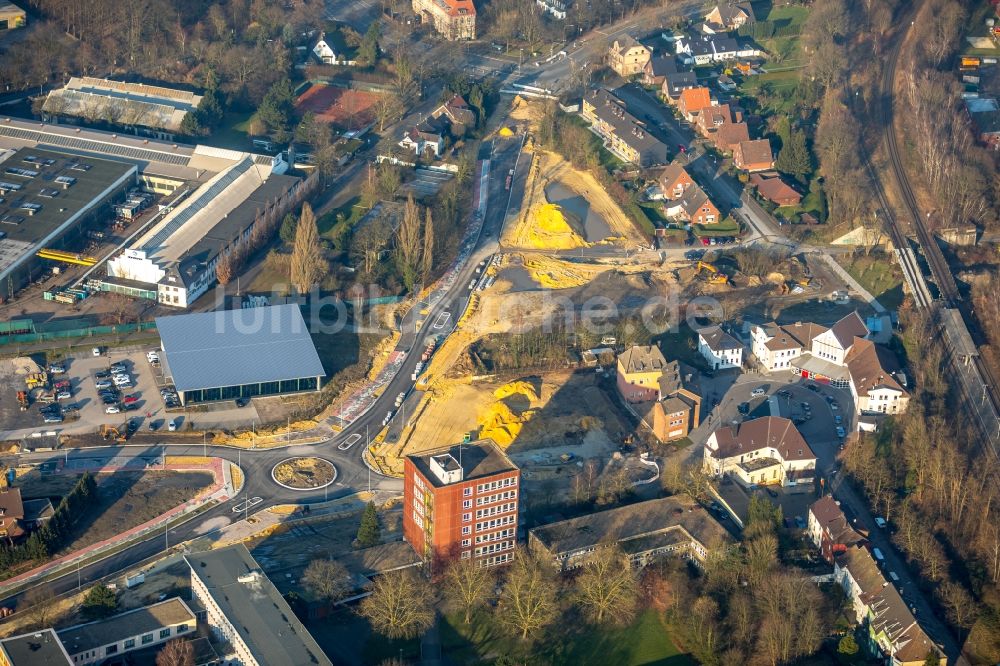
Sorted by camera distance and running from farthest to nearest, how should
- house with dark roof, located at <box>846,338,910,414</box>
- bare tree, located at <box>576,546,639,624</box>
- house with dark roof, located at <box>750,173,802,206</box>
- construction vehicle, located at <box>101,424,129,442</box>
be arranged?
house with dark roof, located at <box>750,173,802,206</box>, house with dark roof, located at <box>846,338,910,414</box>, construction vehicle, located at <box>101,424,129,442</box>, bare tree, located at <box>576,546,639,624</box>

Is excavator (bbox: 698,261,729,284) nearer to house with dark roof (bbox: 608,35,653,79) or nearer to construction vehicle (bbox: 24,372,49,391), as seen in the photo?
house with dark roof (bbox: 608,35,653,79)

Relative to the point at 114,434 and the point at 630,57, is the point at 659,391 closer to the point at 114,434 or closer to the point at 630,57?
the point at 114,434

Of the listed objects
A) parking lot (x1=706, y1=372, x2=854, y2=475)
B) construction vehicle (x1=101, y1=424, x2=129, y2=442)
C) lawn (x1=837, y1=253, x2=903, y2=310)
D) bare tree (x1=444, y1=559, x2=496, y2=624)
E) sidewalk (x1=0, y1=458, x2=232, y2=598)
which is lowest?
sidewalk (x1=0, y1=458, x2=232, y2=598)

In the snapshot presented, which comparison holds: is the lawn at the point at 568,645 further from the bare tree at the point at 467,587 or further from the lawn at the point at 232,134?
the lawn at the point at 232,134

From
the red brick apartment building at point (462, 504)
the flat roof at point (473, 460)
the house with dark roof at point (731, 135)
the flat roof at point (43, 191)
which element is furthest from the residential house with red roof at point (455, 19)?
the red brick apartment building at point (462, 504)

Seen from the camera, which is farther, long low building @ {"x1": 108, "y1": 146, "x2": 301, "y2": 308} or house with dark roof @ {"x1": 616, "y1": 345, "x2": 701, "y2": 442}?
long low building @ {"x1": 108, "y1": 146, "x2": 301, "y2": 308}

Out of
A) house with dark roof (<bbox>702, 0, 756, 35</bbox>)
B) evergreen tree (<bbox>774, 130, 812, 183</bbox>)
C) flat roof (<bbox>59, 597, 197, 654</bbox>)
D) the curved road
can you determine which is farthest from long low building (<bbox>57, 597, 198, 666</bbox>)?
house with dark roof (<bbox>702, 0, 756, 35</bbox>)

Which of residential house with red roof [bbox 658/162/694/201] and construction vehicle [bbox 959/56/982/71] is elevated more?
construction vehicle [bbox 959/56/982/71]
